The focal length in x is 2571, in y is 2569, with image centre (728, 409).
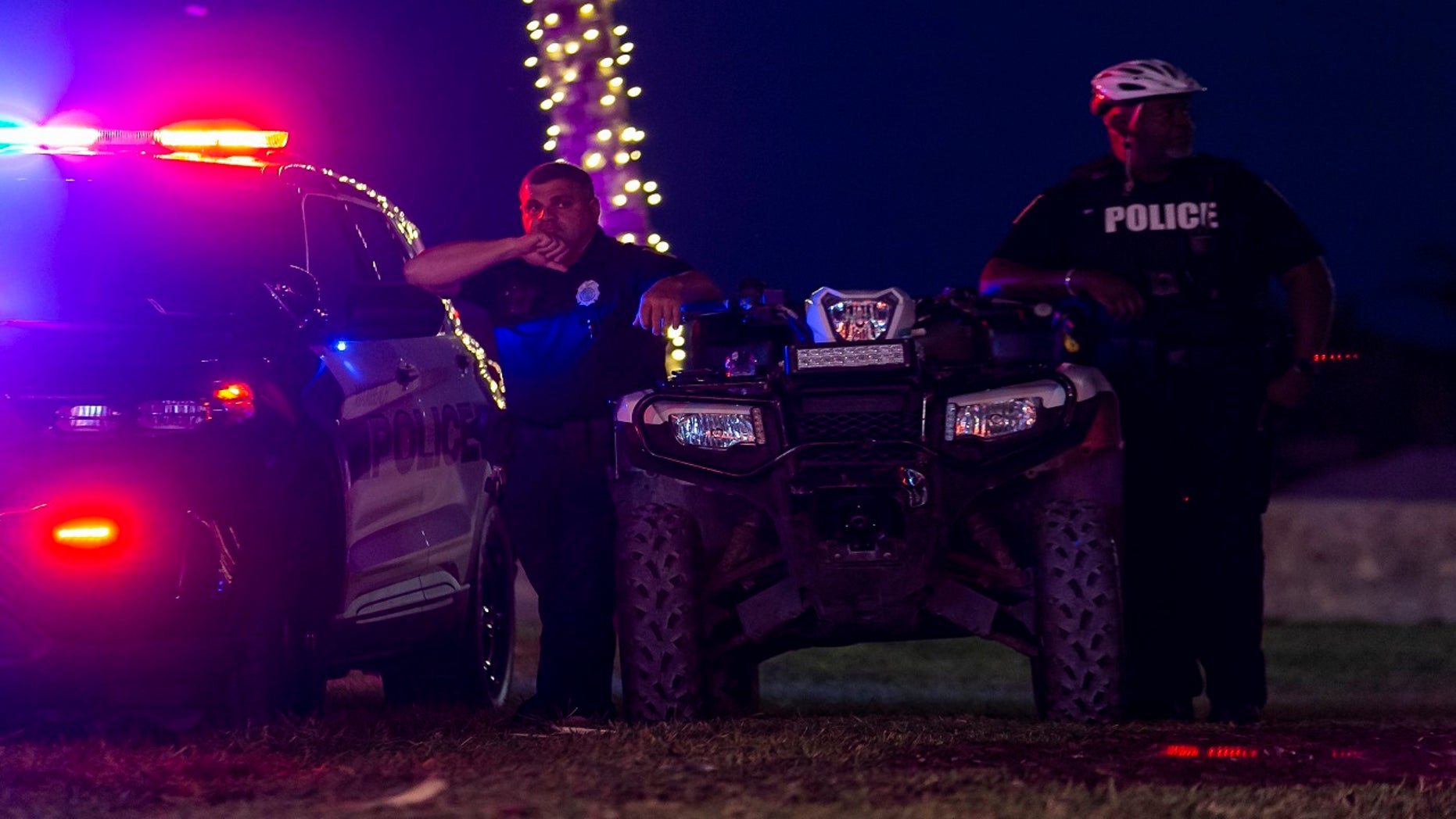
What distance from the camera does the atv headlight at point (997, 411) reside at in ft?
24.7

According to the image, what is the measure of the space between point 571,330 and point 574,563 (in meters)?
0.81

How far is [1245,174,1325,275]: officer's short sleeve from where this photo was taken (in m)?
8.93

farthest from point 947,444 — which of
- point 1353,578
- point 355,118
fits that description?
point 355,118

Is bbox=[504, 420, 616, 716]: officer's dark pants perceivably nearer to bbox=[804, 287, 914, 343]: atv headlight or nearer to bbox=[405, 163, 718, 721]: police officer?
bbox=[405, 163, 718, 721]: police officer

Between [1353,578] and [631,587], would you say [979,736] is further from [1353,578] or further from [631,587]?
[1353,578]

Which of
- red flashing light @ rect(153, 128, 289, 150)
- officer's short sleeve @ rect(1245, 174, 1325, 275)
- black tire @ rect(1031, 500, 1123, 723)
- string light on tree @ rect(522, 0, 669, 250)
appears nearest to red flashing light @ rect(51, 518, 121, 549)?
red flashing light @ rect(153, 128, 289, 150)

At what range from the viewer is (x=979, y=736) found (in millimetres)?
7316

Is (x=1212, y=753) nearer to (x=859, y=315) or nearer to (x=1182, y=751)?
(x=1182, y=751)

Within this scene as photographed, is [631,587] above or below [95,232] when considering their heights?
below

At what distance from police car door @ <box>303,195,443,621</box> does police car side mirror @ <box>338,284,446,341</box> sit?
1.9 inches

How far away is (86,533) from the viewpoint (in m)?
7.33

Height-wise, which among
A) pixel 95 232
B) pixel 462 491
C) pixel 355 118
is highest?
pixel 355 118

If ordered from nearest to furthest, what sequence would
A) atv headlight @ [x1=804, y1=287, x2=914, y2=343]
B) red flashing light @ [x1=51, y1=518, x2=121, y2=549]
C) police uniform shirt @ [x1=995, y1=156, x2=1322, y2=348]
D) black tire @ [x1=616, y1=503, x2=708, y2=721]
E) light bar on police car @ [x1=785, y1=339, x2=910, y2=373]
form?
1. red flashing light @ [x1=51, y1=518, x2=121, y2=549]
2. light bar on police car @ [x1=785, y1=339, x2=910, y2=373]
3. black tire @ [x1=616, y1=503, x2=708, y2=721]
4. atv headlight @ [x1=804, y1=287, x2=914, y2=343]
5. police uniform shirt @ [x1=995, y1=156, x2=1322, y2=348]

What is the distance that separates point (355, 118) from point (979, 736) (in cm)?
1466
